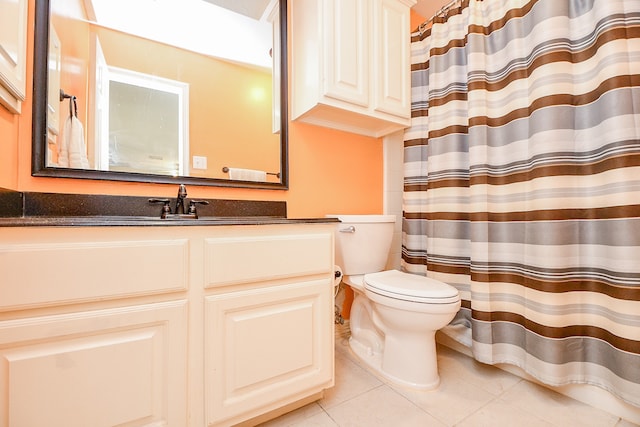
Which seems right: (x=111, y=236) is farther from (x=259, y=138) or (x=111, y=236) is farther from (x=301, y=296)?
(x=259, y=138)

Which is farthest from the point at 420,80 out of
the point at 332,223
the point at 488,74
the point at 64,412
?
the point at 64,412

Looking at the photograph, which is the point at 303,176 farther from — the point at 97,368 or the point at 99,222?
the point at 97,368

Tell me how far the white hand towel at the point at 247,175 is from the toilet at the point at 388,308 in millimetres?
482

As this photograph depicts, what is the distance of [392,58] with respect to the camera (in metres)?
1.56

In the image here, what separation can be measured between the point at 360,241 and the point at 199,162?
2.98 ft

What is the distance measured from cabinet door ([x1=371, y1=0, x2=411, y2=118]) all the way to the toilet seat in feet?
3.01

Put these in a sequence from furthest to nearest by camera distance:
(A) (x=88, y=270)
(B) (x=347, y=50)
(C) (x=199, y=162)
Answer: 1. (B) (x=347, y=50)
2. (C) (x=199, y=162)
3. (A) (x=88, y=270)

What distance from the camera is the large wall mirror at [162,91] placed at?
41.8 inches

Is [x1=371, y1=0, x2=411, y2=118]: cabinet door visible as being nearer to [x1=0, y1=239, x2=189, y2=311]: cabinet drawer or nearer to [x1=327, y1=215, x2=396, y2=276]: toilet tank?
[x1=327, y1=215, x2=396, y2=276]: toilet tank

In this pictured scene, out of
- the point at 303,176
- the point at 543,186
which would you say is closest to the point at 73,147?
the point at 303,176

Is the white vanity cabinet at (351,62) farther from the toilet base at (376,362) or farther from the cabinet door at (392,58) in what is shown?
the toilet base at (376,362)

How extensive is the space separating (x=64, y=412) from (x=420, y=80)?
2.03 metres

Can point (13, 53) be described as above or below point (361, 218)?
above

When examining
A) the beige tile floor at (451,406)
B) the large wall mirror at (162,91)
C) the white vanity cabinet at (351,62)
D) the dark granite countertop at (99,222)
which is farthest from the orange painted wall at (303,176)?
the beige tile floor at (451,406)
